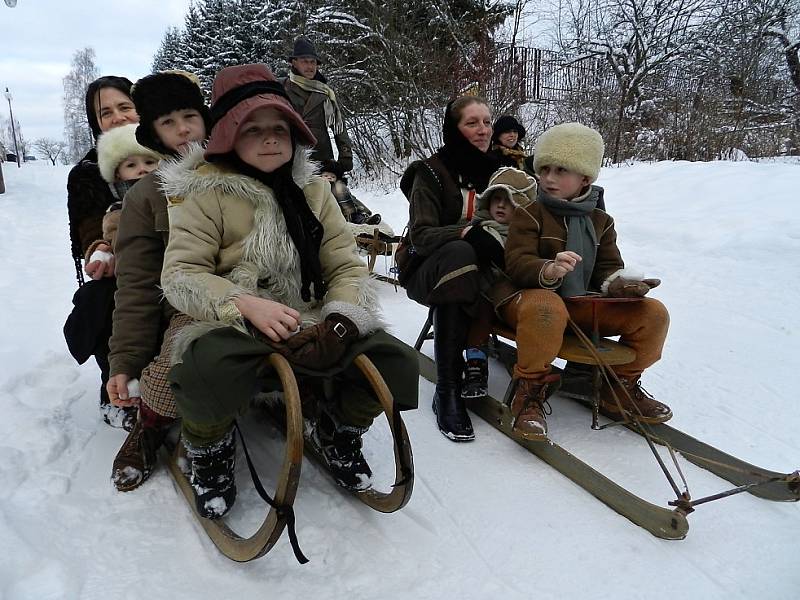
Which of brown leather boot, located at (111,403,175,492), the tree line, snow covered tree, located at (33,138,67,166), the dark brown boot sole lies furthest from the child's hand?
snow covered tree, located at (33,138,67,166)

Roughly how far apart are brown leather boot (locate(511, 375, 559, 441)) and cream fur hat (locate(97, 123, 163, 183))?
1840 millimetres

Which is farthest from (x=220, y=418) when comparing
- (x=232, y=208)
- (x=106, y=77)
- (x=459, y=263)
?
(x=106, y=77)

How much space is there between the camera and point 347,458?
1909 millimetres

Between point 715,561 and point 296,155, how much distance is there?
6.31 feet

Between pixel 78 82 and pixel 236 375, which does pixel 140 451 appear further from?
pixel 78 82

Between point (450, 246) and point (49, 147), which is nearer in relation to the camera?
point (450, 246)

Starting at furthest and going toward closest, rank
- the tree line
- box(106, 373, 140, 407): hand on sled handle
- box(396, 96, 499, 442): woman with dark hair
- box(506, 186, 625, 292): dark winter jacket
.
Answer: the tree line < box(396, 96, 499, 442): woman with dark hair < box(506, 186, 625, 292): dark winter jacket < box(106, 373, 140, 407): hand on sled handle

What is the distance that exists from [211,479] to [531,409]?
4.22ft

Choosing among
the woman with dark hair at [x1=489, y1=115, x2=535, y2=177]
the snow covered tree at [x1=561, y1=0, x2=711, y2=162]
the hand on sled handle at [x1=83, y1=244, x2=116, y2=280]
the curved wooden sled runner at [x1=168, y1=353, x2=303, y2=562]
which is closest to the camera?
the curved wooden sled runner at [x1=168, y1=353, x2=303, y2=562]

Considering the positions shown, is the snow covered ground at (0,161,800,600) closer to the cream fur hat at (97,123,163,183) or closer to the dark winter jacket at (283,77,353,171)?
the cream fur hat at (97,123,163,183)

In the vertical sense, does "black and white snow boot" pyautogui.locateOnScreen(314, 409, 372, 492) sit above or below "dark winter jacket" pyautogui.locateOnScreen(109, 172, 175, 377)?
below

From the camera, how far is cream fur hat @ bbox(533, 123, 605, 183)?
238 cm

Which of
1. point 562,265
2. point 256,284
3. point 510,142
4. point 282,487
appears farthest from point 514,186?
point 282,487

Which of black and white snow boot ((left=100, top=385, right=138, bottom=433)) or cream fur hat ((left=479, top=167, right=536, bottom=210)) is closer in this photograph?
black and white snow boot ((left=100, top=385, right=138, bottom=433))
